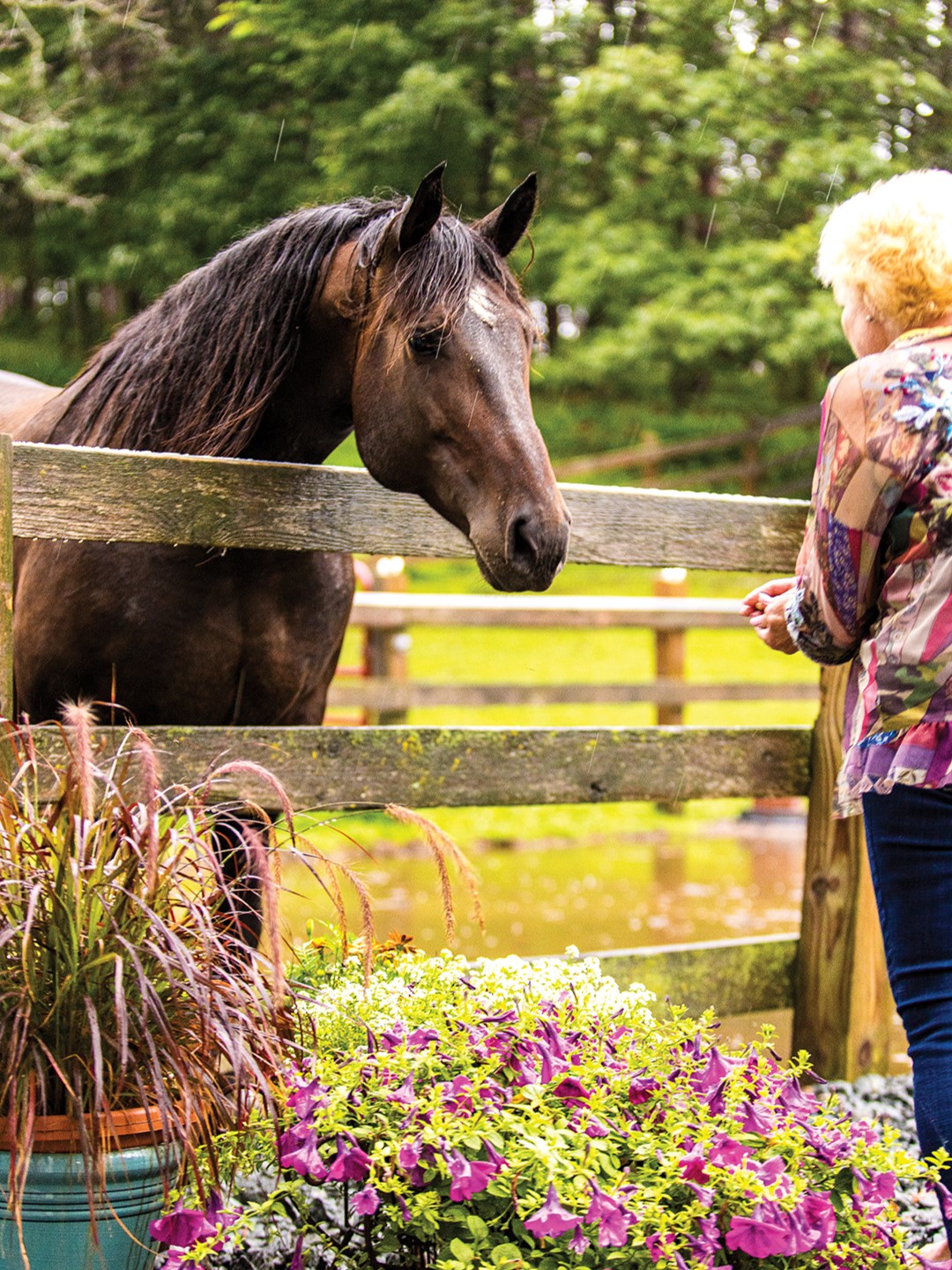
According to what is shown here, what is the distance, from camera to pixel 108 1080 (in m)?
1.51

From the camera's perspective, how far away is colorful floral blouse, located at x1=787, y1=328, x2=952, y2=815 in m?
1.72

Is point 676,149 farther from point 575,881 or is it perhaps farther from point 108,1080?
point 108,1080

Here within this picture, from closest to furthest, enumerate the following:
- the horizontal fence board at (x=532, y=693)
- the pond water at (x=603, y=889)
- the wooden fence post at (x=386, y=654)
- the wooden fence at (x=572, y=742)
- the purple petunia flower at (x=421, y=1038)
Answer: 1. the purple petunia flower at (x=421, y=1038)
2. the wooden fence at (x=572, y=742)
3. the pond water at (x=603, y=889)
4. the horizontal fence board at (x=532, y=693)
5. the wooden fence post at (x=386, y=654)

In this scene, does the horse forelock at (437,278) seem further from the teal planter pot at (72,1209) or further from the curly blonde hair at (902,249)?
the teal planter pot at (72,1209)

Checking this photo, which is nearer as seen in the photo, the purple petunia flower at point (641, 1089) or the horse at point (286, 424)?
the purple petunia flower at point (641, 1089)

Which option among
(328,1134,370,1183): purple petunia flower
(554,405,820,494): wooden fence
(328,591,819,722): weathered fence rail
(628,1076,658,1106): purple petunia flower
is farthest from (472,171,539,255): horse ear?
(554,405,820,494): wooden fence

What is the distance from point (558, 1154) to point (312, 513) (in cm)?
142

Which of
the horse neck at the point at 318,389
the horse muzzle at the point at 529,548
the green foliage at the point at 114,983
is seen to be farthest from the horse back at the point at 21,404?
the green foliage at the point at 114,983

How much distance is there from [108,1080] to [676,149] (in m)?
10.5

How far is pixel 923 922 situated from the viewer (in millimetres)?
1789

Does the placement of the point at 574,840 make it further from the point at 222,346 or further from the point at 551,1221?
the point at 551,1221

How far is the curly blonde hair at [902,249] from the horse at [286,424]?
0.62 meters

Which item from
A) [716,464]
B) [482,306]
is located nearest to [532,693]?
[482,306]

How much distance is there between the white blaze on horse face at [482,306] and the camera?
7.54 ft
